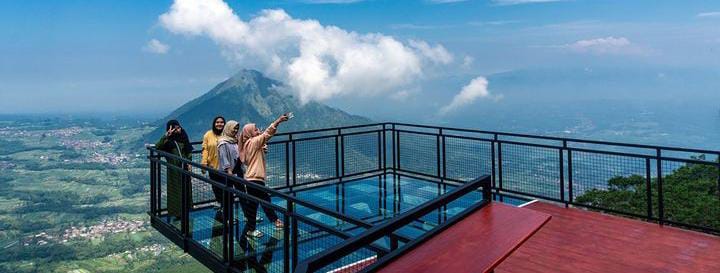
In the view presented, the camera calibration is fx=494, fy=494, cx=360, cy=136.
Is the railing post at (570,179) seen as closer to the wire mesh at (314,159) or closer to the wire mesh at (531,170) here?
the wire mesh at (531,170)

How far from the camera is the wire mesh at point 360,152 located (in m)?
9.40

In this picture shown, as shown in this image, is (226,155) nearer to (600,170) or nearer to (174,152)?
(174,152)

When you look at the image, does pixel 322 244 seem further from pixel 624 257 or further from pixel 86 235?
pixel 86 235

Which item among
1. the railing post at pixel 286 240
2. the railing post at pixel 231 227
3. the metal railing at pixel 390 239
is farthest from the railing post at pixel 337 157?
the metal railing at pixel 390 239

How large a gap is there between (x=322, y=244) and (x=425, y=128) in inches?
206

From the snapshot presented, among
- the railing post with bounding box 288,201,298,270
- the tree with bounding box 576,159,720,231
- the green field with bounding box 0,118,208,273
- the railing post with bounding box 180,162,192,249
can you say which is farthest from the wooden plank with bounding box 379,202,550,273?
the green field with bounding box 0,118,208,273

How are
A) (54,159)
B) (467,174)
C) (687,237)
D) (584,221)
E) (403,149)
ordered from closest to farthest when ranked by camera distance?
1. (687,237)
2. (584,221)
3. (467,174)
4. (403,149)
5. (54,159)

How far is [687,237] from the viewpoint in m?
5.50

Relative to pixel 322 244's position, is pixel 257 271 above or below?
below

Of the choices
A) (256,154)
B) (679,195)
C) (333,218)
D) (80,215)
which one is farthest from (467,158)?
(80,215)

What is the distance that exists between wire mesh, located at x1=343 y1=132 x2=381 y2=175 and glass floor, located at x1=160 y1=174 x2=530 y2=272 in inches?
10.2

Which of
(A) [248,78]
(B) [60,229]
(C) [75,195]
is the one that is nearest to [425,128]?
(B) [60,229]

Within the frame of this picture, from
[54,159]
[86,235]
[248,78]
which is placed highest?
[248,78]

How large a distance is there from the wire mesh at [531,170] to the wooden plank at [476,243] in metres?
4.29
